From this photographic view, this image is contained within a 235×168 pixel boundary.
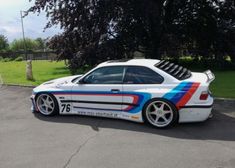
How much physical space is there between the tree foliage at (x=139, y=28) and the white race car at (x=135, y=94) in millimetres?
7475

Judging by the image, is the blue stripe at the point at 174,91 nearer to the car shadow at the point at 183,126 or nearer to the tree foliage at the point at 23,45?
the car shadow at the point at 183,126

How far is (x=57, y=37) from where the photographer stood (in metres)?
18.1

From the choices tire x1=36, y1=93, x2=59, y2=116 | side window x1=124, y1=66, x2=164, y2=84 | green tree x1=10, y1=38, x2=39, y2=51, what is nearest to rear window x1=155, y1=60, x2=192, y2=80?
side window x1=124, y1=66, x2=164, y2=84

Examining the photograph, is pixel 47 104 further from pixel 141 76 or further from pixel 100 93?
pixel 141 76

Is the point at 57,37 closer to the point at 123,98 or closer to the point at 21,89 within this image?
the point at 21,89

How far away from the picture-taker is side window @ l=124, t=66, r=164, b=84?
7.25 m

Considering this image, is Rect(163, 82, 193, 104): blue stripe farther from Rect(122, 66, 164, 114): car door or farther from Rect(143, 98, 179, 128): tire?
Rect(122, 66, 164, 114): car door

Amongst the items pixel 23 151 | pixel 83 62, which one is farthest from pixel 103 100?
pixel 83 62

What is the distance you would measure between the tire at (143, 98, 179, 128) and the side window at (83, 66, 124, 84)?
0.92m

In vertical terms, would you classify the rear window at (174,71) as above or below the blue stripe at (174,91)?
above

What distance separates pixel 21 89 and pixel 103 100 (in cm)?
613

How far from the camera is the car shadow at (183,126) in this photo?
254 inches

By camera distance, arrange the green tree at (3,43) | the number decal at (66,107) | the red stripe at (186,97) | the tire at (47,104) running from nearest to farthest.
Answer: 1. the red stripe at (186,97)
2. the number decal at (66,107)
3. the tire at (47,104)
4. the green tree at (3,43)

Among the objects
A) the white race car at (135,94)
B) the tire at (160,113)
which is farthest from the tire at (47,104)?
the tire at (160,113)
